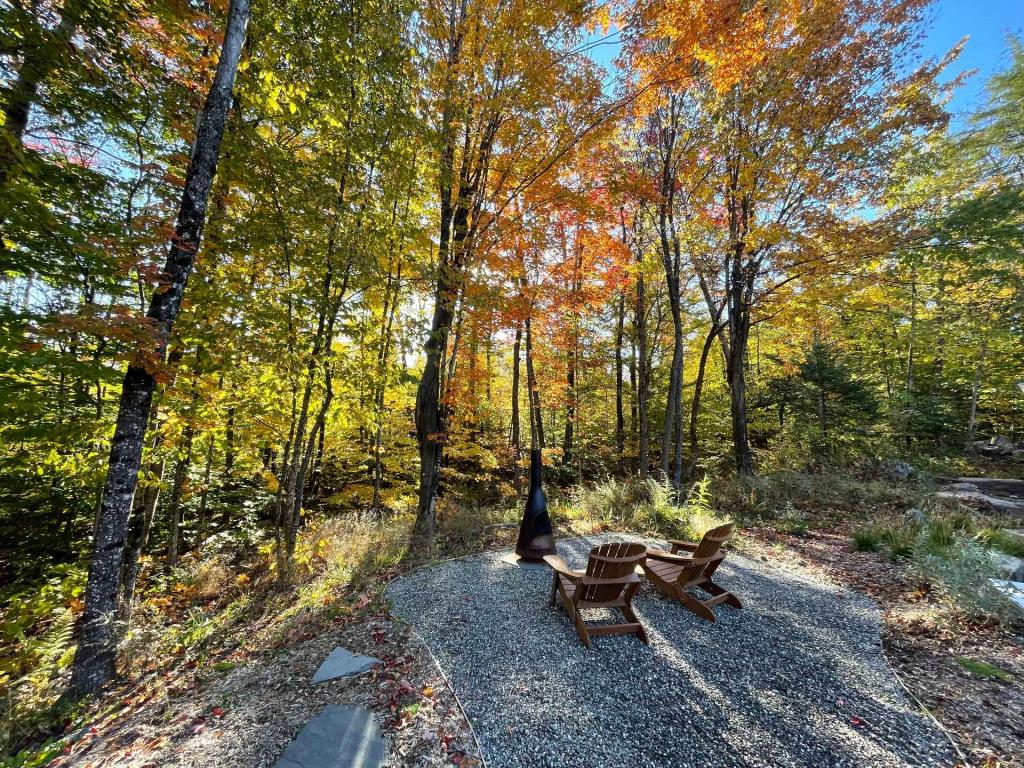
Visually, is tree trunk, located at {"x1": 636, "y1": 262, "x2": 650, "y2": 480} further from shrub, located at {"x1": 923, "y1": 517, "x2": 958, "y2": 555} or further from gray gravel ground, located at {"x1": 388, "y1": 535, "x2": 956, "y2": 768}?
gray gravel ground, located at {"x1": 388, "y1": 535, "x2": 956, "y2": 768}

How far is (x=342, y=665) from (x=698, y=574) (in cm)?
366

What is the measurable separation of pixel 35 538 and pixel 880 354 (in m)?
24.7

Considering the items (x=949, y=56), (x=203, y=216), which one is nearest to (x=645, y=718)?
(x=203, y=216)

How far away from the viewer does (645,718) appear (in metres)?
2.52

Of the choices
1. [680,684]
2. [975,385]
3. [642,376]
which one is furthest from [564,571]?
[975,385]

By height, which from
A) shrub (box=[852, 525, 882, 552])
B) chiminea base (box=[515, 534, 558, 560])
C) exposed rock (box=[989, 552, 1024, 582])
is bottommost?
chiminea base (box=[515, 534, 558, 560])

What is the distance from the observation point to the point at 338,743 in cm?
226

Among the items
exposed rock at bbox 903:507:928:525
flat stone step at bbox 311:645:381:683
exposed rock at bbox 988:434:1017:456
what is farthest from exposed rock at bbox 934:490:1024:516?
flat stone step at bbox 311:645:381:683

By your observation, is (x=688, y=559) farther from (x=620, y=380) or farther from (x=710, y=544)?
(x=620, y=380)

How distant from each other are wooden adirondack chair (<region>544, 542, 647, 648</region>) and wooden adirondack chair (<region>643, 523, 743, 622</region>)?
64 centimetres

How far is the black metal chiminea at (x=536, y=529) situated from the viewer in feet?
17.2

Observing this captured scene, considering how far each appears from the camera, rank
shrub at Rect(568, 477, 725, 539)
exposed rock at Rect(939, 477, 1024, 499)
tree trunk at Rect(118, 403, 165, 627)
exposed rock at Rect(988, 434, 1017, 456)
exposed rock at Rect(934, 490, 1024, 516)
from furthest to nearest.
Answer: exposed rock at Rect(988, 434, 1017, 456) < exposed rock at Rect(939, 477, 1024, 499) < exposed rock at Rect(934, 490, 1024, 516) < shrub at Rect(568, 477, 725, 539) < tree trunk at Rect(118, 403, 165, 627)

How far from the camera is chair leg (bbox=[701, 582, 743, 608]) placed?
4011mm

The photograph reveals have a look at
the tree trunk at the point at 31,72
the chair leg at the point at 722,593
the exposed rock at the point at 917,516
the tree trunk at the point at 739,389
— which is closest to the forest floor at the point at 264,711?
the chair leg at the point at 722,593
